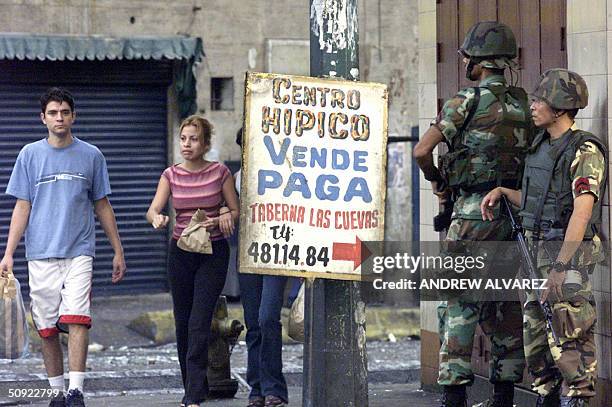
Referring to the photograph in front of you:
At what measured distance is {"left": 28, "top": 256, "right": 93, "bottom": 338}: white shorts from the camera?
7.98 m

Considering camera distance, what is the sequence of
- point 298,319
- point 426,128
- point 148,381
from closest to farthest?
point 298,319 → point 426,128 → point 148,381

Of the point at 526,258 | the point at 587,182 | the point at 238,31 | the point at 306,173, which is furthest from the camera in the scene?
the point at 238,31

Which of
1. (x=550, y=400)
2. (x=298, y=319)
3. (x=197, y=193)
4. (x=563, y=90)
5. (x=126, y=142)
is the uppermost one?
(x=126, y=142)

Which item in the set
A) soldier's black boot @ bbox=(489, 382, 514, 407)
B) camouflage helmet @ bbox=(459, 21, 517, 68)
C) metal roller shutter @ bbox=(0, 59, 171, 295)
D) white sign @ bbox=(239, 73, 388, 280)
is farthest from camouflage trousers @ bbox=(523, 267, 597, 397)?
metal roller shutter @ bbox=(0, 59, 171, 295)

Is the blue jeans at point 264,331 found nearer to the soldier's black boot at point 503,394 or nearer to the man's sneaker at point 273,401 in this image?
the man's sneaker at point 273,401

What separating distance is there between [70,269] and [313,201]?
1721mm

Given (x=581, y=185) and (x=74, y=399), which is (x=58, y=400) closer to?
(x=74, y=399)

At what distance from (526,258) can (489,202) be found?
36 cm

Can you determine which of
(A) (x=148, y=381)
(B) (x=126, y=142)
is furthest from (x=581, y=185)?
(B) (x=126, y=142)

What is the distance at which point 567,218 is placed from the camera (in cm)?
680

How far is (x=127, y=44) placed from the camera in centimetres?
1481

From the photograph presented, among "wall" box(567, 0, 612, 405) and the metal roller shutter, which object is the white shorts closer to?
"wall" box(567, 0, 612, 405)

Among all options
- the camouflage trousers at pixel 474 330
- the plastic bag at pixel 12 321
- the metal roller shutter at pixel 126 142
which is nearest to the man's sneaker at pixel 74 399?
the plastic bag at pixel 12 321

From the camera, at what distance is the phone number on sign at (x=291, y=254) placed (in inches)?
281
